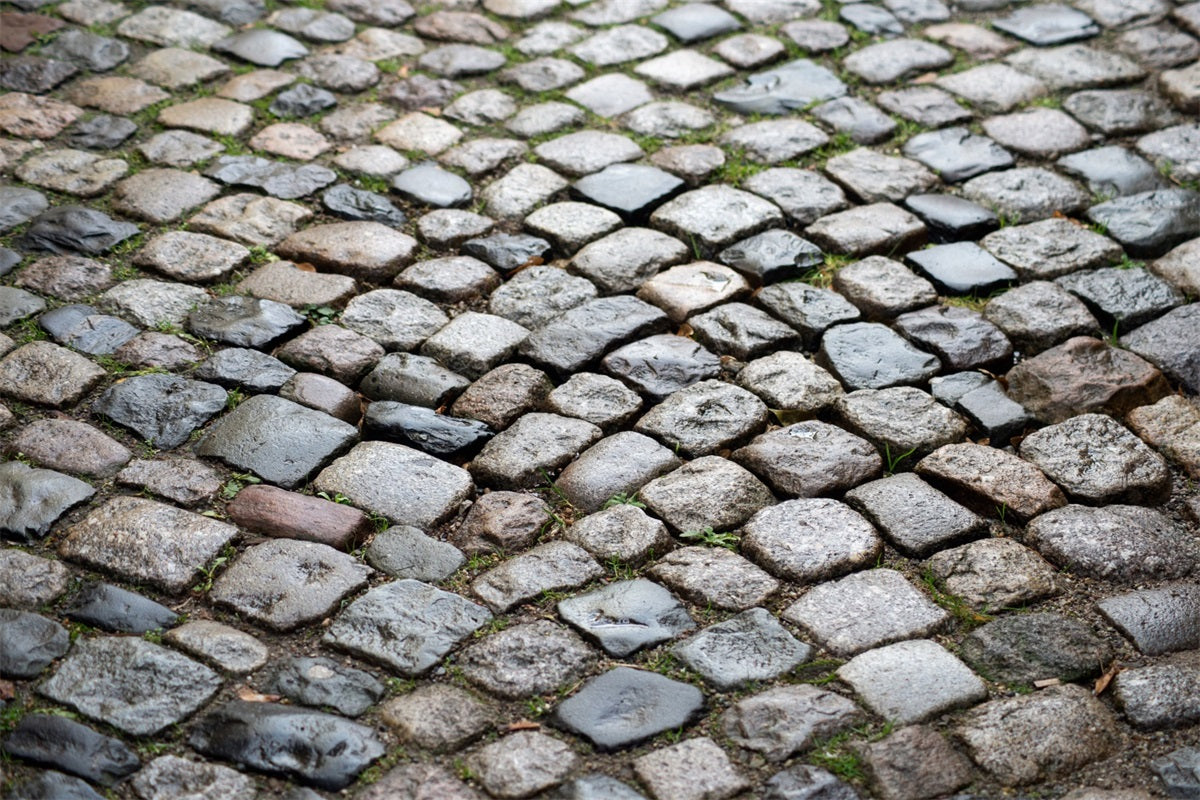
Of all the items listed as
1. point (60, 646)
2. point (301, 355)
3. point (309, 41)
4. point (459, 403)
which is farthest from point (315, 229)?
point (60, 646)

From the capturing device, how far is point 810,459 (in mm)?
3062

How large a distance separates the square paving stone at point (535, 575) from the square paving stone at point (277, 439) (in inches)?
22.4

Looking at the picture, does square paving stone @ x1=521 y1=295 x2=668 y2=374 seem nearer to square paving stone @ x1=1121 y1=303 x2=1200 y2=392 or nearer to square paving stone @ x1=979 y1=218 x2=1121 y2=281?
square paving stone @ x1=979 y1=218 x2=1121 y2=281

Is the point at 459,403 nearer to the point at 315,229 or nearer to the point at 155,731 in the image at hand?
the point at 315,229

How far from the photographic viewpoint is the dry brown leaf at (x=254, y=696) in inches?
94.3

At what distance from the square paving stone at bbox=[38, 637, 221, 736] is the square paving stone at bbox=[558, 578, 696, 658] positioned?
0.74 m

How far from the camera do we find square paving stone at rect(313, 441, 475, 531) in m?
2.92

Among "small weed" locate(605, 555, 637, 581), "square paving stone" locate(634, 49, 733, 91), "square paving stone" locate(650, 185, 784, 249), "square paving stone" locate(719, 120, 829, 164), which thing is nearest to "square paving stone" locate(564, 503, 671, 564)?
"small weed" locate(605, 555, 637, 581)

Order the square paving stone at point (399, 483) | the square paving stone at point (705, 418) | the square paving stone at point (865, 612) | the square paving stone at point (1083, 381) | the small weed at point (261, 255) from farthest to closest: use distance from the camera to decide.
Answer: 1. the small weed at point (261, 255)
2. the square paving stone at point (1083, 381)
3. the square paving stone at point (705, 418)
4. the square paving stone at point (399, 483)
5. the square paving stone at point (865, 612)

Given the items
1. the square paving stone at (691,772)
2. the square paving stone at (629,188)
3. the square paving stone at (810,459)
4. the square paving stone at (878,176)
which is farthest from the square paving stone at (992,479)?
the square paving stone at (629,188)

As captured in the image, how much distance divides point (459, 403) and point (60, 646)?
1.15 metres

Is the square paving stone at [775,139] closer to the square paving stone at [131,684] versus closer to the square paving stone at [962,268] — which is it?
the square paving stone at [962,268]

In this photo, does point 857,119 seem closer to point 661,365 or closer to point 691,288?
point 691,288

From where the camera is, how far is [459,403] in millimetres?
3258
